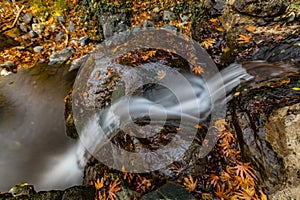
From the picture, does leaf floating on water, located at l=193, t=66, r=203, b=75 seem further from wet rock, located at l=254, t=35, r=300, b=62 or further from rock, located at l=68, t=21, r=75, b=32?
rock, located at l=68, t=21, r=75, b=32

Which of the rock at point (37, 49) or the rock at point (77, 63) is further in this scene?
the rock at point (37, 49)

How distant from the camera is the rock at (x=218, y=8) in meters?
6.03

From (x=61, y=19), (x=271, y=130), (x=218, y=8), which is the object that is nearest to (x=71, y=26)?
(x=61, y=19)

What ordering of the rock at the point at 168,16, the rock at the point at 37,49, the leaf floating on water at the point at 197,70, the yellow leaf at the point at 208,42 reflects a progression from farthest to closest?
the rock at the point at 37,49
the rock at the point at 168,16
the yellow leaf at the point at 208,42
the leaf floating on water at the point at 197,70

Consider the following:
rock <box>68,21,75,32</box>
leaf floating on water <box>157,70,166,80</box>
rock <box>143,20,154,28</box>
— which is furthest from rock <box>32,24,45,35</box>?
leaf floating on water <box>157,70,166,80</box>

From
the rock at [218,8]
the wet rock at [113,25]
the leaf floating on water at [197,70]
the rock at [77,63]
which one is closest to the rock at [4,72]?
the rock at [77,63]

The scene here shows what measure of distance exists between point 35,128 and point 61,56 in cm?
265

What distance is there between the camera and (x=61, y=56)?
7.13 metres

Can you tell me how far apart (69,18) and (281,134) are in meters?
7.72

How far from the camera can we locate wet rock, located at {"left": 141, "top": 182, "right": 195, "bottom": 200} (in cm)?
289

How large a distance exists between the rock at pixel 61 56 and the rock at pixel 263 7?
520cm

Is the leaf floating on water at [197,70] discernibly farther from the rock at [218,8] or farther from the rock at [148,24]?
the rock at [148,24]

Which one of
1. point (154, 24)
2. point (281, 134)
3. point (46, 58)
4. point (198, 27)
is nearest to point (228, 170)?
point (281, 134)

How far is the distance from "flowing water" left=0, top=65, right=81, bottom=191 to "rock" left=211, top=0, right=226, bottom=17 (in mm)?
4458
